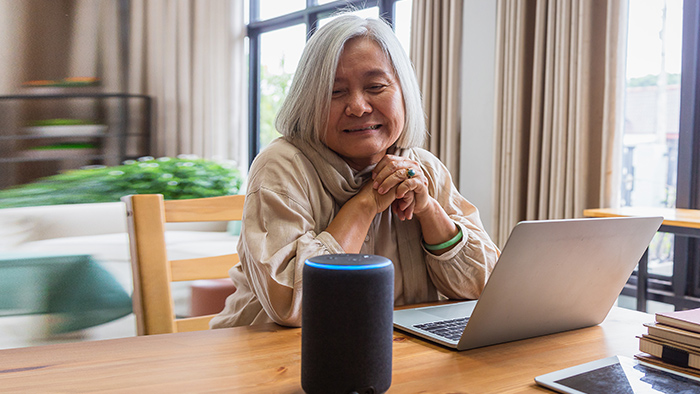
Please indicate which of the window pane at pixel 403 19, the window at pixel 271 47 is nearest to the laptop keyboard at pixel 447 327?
the window pane at pixel 403 19

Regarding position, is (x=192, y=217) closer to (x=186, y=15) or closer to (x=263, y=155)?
(x=263, y=155)

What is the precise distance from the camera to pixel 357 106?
102cm

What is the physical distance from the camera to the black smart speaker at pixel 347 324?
505mm

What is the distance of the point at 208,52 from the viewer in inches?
211

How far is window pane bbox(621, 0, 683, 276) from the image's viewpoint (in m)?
2.54

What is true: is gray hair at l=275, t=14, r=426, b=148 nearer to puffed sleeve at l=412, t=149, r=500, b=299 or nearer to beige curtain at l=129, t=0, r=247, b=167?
puffed sleeve at l=412, t=149, r=500, b=299

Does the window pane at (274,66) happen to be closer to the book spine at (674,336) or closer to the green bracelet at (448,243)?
the green bracelet at (448,243)

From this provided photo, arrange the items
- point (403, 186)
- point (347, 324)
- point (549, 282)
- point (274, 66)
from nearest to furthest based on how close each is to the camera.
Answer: point (347, 324)
point (549, 282)
point (403, 186)
point (274, 66)

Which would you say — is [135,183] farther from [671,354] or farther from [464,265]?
[671,354]

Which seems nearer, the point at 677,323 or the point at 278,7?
the point at 677,323

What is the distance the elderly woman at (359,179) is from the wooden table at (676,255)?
3.39 feet

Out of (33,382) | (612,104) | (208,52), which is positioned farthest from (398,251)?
(208,52)

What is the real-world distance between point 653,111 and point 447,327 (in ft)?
7.49

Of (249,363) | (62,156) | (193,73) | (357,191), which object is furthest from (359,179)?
(193,73)
